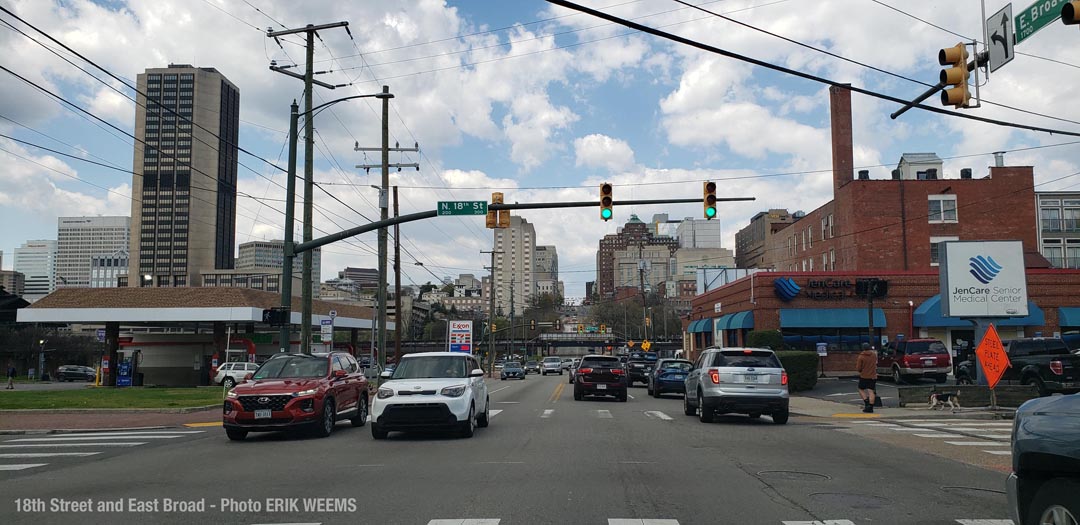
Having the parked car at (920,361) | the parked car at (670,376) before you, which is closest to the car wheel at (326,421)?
the parked car at (670,376)

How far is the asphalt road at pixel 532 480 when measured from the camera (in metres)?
7.83

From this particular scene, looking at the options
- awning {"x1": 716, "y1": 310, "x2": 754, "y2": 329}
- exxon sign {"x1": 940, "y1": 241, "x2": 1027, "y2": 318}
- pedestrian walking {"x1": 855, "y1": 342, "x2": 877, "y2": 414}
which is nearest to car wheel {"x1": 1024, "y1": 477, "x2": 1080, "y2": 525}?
pedestrian walking {"x1": 855, "y1": 342, "x2": 877, "y2": 414}

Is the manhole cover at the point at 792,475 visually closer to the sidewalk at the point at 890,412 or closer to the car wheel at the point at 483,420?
the car wheel at the point at 483,420

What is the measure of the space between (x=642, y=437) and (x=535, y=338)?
368 ft

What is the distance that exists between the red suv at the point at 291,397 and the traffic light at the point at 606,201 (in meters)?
7.94

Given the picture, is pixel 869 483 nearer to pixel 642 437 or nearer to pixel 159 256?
pixel 642 437

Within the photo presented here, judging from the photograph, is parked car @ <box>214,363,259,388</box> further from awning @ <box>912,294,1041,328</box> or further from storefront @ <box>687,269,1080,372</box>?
awning @ <box>912,294,1041,328</box>

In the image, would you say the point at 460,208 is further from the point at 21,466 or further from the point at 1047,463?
the point at 1047,463

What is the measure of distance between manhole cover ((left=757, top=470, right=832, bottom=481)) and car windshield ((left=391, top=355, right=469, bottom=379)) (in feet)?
22.2

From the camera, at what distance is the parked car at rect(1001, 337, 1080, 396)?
24094 mm

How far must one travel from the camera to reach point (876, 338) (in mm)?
43688

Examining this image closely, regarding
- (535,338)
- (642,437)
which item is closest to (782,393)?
(642,437)

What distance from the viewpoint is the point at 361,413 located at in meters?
18.1

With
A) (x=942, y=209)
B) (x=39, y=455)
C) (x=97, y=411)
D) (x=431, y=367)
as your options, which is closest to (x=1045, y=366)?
(x=431, y=367)
